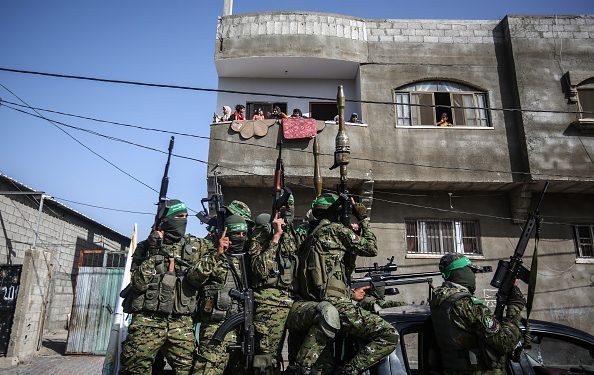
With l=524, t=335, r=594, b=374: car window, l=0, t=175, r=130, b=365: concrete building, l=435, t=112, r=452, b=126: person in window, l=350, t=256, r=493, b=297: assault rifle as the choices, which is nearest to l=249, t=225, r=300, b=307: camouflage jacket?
l=350, t=256, r=493, b=297: assault rifle

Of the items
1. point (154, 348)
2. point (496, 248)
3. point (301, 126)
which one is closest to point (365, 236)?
point (154, 348)

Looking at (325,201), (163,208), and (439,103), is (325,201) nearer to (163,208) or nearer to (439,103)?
(163,208)

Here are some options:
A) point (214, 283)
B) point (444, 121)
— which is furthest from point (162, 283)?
point (444, 121)

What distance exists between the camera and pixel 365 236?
3.89 meters

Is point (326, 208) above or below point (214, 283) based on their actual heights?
above

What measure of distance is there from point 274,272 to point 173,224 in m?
1.21

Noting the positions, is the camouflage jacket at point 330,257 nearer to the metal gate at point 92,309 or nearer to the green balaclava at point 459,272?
the green balaclava at point 459,272

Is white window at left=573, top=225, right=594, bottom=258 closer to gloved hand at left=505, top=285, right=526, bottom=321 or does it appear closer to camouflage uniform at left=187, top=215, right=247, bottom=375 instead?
gloved hand at left=505, top=285, right=526, bottom=321

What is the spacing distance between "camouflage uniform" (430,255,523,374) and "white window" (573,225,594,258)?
10072 millimetres

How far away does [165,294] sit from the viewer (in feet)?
12.7

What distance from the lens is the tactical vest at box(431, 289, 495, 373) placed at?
113 inches

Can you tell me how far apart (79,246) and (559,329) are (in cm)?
1732

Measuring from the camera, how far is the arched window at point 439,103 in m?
11.3

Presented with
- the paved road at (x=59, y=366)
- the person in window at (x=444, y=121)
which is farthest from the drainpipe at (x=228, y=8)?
the paved road at (x=59, y=366)
